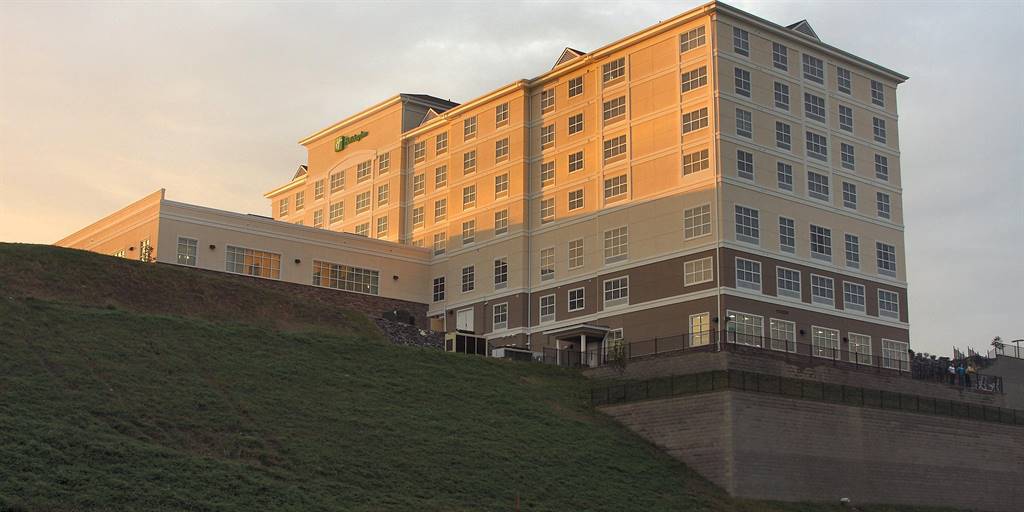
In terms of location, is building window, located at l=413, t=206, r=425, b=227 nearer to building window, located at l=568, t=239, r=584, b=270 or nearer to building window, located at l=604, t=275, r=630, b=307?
building window, located at l=568, t=239, r=584, b=270

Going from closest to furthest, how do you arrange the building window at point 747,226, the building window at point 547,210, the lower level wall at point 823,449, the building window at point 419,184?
the lower level wall at point 823,449
the building window at point 747,226
the building window at point 547,210
the building window at point 419,184

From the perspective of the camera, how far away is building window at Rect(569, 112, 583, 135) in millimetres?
76875

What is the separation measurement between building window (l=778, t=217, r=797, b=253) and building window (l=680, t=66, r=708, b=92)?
8832 millimetres

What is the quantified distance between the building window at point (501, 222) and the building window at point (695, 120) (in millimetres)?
14960

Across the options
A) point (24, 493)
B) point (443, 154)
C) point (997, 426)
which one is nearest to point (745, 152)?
point (997, 426)

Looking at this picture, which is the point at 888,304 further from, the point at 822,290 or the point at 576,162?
the point at 576,162

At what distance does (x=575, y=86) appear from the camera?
77750 millimetres

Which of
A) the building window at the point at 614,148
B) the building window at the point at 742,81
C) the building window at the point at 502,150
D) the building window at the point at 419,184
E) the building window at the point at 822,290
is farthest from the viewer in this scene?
the building window at the point at 419,184

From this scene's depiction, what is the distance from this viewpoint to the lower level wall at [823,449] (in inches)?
1951

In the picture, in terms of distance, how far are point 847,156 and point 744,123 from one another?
8850 millimetres

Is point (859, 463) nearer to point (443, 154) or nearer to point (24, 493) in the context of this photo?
point (24, 493)

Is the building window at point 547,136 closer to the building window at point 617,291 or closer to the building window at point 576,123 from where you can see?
the building window at point 576,123

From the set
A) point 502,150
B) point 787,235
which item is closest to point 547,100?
point 502,150

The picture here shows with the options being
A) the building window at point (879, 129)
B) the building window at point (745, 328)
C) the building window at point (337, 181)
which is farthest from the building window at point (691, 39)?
the building window at point (337, 181)
